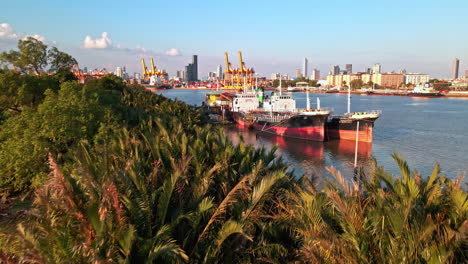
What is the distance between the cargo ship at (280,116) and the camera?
35.2 metres

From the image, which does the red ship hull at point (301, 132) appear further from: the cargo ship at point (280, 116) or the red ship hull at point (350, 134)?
the red ship hull at point (350, 134)

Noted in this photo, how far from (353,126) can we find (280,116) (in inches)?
392

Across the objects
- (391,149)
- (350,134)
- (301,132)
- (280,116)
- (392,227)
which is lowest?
(391,149)

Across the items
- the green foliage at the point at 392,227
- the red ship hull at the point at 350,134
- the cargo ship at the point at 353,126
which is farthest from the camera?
the cargo ship at the point at 353,126

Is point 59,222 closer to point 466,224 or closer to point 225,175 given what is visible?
point 225,175

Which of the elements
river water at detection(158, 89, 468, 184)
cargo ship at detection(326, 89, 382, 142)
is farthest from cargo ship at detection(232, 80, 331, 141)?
cargo ship at detection(326, 89, 382, 142)

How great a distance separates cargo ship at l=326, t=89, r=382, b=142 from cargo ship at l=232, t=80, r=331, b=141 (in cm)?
282

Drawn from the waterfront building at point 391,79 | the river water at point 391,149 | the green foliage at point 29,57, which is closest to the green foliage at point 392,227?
the river water at point 391,149

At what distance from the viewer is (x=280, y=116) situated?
41969mm

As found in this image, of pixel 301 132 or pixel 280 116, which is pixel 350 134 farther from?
pixel 280 116

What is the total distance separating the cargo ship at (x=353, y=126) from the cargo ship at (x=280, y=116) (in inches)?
111

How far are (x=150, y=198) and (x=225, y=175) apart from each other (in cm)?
257

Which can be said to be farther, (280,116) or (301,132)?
(280,116)

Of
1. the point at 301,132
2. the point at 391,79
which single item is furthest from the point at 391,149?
the point at 391,79
